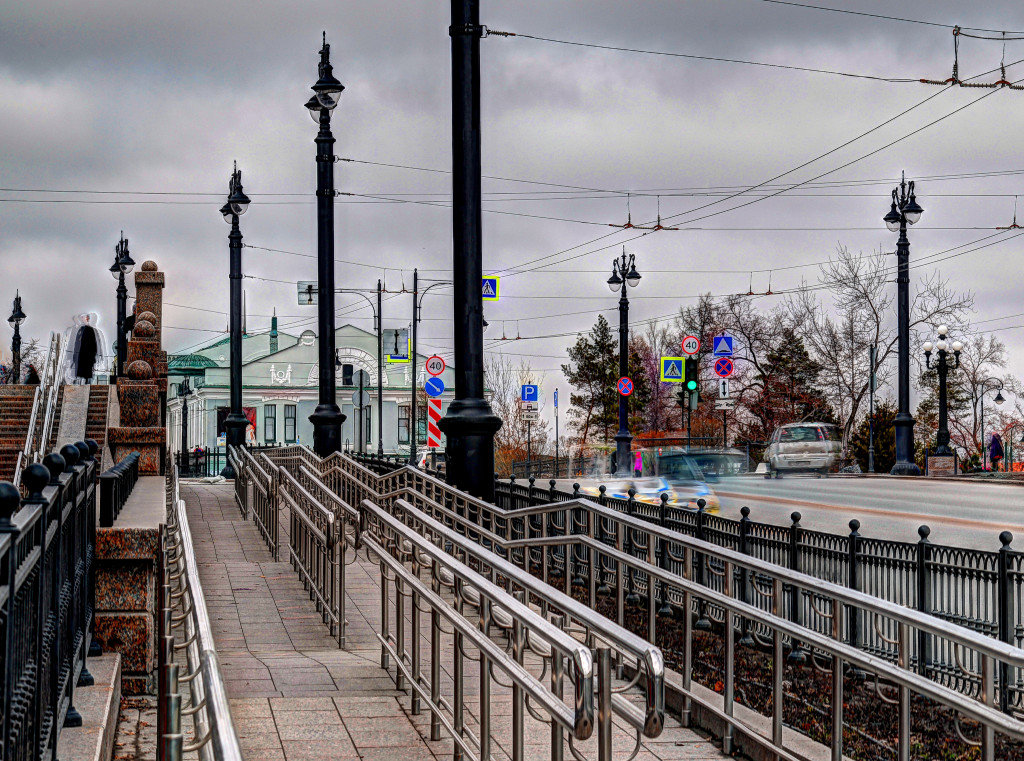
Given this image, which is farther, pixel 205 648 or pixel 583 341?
pixel 583 341

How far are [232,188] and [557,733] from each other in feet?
83.5

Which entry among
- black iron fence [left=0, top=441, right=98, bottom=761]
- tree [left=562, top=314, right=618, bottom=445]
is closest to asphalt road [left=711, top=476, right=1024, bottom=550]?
black iron fence [left=0, top=441, right=98, bottom=761]

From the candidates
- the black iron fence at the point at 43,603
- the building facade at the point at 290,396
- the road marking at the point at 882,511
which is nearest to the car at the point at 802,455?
the road marking at the point at 882,511

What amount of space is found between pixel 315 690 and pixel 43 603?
329 centimetres

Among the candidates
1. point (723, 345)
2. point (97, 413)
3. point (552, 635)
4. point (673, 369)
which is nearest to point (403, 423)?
point (673, 369)

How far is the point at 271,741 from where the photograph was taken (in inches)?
259

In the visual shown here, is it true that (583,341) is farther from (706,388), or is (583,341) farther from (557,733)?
(557,733)

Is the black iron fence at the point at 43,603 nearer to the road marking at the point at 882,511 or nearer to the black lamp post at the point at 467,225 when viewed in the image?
the black lamp post at the point at 467,225

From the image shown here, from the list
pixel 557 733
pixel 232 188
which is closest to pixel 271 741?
pixel 557 733

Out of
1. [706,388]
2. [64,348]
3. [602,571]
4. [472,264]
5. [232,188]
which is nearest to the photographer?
[472,264]

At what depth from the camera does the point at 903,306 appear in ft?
132

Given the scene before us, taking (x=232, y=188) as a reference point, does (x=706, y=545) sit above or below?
below

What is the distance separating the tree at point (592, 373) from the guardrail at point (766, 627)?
229 feet

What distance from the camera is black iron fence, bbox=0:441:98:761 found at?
3.68m
